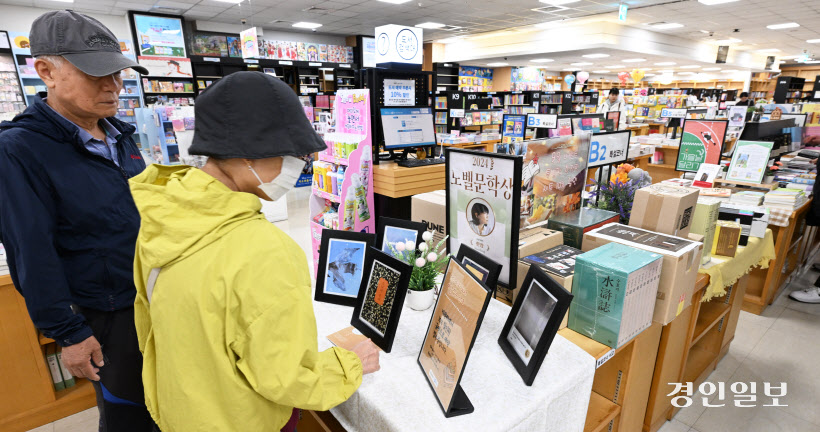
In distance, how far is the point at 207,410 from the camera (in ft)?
2.96

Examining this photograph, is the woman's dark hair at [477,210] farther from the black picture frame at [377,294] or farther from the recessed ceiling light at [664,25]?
the recessed ceiling light at [664,25]

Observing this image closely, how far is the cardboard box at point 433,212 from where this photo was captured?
2131 mm

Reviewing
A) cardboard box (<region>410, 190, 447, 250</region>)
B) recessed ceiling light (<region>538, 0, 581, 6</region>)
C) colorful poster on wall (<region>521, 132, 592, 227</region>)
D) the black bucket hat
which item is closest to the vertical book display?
cardboard box (<region>410, 190, 447, 250</region>)

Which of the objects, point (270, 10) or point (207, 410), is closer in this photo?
point (207, 410)

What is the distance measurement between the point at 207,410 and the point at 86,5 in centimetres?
1022

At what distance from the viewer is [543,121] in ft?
21.2

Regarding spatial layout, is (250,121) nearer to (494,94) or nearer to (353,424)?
(353,424)

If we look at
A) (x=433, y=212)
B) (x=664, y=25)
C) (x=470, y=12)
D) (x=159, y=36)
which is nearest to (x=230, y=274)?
(x=433, y=212)

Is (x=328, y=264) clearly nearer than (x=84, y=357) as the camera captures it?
No

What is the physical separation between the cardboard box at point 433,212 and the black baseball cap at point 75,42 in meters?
1.41

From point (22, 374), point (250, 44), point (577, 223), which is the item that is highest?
point (250, 44)

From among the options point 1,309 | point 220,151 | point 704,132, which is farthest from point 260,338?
point 704,132

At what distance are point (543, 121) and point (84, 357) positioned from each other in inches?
247

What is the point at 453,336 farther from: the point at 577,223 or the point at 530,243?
the point at 577,223
